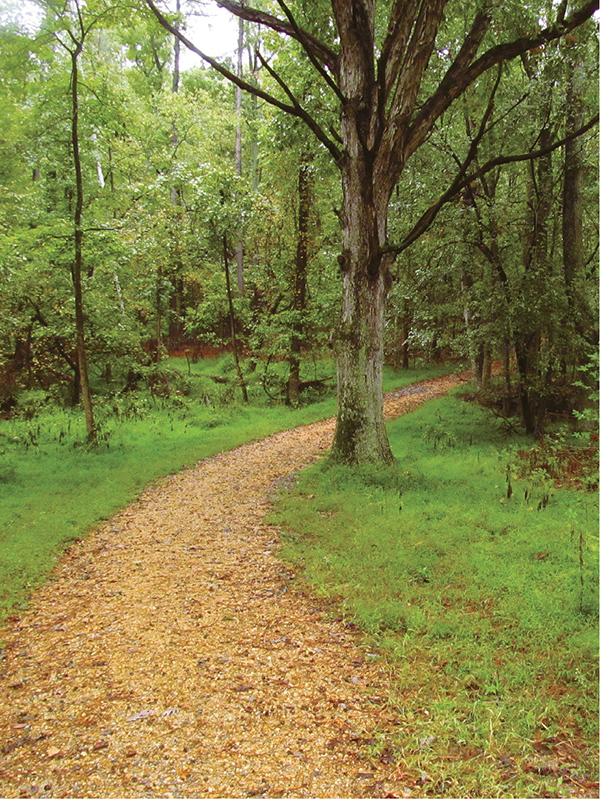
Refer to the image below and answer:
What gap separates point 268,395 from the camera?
60.4ft

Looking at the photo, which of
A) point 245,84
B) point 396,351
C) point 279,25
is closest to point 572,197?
point 279,25

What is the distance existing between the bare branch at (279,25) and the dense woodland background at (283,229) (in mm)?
1513

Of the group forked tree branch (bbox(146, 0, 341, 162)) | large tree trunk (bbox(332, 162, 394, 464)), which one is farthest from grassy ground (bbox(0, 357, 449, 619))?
forked tree branch (bbox(146, 0, 341, 162))

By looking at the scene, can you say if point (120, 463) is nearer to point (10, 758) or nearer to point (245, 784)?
point (10, 758)

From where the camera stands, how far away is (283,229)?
18219mm

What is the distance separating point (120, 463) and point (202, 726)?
7992mm

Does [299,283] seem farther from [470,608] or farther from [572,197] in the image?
[470,608]

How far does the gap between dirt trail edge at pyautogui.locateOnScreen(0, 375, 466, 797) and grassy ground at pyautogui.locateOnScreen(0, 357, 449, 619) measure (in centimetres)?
57

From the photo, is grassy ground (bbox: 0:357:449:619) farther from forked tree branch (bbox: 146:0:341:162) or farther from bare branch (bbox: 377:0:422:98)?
bare branch (bbox: 377:0:422:98)

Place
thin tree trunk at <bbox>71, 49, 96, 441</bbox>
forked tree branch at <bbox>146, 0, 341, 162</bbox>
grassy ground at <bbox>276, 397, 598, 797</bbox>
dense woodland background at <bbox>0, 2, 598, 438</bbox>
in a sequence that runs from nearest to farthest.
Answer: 1. grassy ground at <bbox>276, 397, 598, 797</bbox>
2. forked tree branch at <bbox>146, 0, 341, 162</bbox>
3. thin tree trunk at <bbox>71, 49, 96, 441</bbox>
4. dense woodland background at <bbox>0, 2, 598, 438</bbox>

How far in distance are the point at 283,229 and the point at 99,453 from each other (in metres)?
11.4

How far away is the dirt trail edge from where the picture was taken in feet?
9.56

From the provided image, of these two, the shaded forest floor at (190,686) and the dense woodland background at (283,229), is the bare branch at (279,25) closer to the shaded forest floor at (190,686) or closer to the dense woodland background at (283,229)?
the dense woodland background at (283,229)

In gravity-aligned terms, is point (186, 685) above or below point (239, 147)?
below
